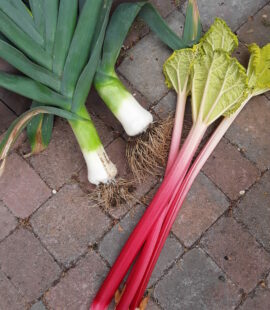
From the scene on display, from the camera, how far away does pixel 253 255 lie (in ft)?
6.86

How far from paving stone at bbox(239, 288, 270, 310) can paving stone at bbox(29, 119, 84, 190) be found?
3.64ft

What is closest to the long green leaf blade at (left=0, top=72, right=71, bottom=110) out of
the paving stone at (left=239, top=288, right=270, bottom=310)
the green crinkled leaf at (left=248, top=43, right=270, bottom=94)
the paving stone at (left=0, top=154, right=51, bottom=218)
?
the paving stone at (left=0, top=154, right=51, bottom=218)

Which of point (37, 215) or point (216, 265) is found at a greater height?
point (37, 215)

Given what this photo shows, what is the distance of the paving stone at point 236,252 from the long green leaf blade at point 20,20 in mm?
1285

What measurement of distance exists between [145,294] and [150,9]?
1.44 metres

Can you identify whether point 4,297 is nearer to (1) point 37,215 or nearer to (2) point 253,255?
(1) point 37,215

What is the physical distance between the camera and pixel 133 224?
216cm

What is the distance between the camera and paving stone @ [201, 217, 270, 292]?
6.78 feet

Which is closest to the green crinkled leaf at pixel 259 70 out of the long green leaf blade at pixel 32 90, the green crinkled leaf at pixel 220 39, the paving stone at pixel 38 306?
the green crinkled leaf at pixel 220 39

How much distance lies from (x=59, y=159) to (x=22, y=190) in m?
0.26

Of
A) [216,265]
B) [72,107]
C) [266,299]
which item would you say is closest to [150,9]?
[72,107]

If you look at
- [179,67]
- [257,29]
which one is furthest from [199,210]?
[257,29]

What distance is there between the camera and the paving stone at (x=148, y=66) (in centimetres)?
233

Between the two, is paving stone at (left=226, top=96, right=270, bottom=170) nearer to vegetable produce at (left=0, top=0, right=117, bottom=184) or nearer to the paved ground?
the paved ground
